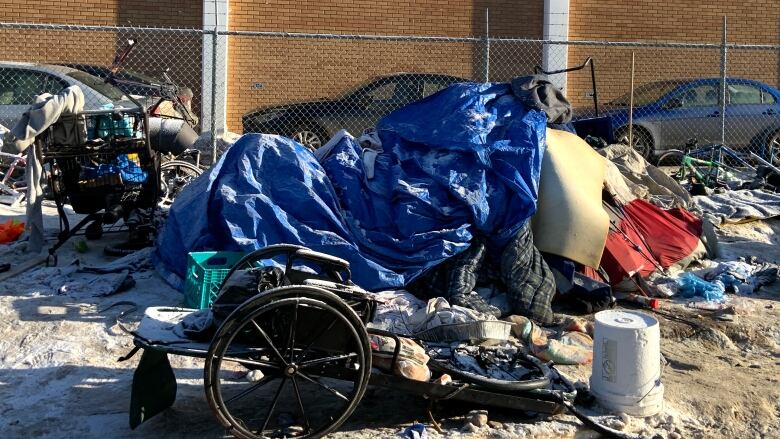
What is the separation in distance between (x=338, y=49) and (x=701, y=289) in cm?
1065

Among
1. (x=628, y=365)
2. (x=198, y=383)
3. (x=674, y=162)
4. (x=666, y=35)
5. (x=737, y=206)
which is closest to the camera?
(x=628, y=365)

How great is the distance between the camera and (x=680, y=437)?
4406 millimetres

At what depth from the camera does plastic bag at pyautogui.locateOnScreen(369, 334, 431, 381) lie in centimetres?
417

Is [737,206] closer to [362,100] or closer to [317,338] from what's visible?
[362,100]

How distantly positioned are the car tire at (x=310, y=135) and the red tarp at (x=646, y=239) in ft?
19.5

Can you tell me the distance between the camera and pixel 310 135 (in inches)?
499

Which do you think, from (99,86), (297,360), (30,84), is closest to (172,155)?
(99,86)

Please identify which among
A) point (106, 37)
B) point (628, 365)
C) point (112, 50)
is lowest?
point (628, 365)

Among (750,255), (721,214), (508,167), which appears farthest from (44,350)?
(721,214)

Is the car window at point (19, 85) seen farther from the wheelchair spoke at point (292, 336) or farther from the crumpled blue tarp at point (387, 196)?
the wheelchair spoke at point (292, 336)

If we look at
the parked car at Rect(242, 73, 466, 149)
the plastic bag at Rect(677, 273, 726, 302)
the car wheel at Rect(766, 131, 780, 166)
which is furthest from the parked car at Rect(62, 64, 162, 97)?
the car wheel at Rect(766, 131, 780, 166)

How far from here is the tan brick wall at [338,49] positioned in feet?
52.6

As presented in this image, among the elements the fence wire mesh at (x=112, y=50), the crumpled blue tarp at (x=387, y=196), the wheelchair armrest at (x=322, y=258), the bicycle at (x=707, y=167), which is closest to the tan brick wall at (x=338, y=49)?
the fence wire mesh at (x=112, y=50)

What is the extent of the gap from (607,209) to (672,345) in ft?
5.29
